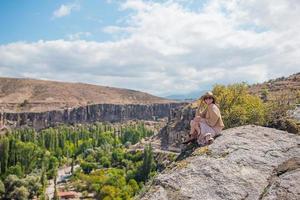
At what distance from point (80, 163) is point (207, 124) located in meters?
111

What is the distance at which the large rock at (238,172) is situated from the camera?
27.3 feet

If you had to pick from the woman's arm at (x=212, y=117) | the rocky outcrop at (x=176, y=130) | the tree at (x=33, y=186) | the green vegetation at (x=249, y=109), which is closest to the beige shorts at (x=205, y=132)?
the woman's arm at (x=212, y=117)

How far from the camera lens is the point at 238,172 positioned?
8.91 metres

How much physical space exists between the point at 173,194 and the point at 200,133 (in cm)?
291

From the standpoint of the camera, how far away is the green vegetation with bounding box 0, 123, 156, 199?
78312 mm

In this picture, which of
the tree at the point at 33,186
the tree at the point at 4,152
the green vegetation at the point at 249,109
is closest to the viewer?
the green vegetation at the point at 249,109

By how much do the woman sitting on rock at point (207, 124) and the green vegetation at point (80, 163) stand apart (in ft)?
193

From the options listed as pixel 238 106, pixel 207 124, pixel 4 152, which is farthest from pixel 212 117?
pixel 4 152

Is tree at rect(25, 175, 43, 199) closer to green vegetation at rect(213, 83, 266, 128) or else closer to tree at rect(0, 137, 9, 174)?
tree at rect(0, 137, 9, 174)

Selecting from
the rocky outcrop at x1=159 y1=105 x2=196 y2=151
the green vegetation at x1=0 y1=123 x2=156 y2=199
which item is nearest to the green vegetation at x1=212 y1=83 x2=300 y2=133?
the green vegetation at x1=0 y1=123 x2=156 y2=199

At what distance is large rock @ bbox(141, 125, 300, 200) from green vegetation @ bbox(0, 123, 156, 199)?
197 feet

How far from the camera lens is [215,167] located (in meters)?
9.16

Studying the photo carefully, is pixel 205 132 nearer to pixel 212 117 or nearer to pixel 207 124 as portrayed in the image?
pixel 207 124

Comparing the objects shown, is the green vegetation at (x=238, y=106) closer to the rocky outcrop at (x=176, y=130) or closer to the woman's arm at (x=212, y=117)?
the woman's arm at (x=212, y=117)
